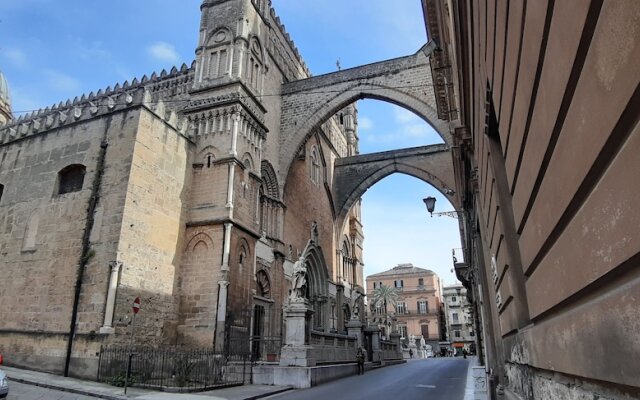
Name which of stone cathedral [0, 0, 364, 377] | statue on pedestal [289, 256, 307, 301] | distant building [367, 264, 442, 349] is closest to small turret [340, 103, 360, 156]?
stone cathedral [0, 0, 364, 377]

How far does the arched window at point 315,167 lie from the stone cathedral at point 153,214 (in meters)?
5.89

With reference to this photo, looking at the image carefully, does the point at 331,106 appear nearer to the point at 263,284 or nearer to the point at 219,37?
the point at 219,37

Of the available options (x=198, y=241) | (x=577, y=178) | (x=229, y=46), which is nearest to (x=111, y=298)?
(x=198, y=241)

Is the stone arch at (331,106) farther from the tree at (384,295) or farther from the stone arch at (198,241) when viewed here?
the tree at (384,295)

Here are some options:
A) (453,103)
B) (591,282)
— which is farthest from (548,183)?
(453,103)

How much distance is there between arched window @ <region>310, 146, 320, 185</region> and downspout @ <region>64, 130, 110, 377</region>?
14913 millimetres

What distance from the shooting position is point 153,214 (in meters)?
14.8

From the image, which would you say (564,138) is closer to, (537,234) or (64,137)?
(537,234)

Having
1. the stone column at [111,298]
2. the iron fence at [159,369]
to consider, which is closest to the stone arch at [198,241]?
the stone column at [111,298]

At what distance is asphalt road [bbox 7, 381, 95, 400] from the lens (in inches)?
347

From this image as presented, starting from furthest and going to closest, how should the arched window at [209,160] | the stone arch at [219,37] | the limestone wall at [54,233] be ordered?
1. the stone arch at [219,37]
2. the arched window at [209,160]
3. the limestone wall at [54,233]

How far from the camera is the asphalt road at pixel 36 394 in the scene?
8.81 m

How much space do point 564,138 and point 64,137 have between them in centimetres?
1745

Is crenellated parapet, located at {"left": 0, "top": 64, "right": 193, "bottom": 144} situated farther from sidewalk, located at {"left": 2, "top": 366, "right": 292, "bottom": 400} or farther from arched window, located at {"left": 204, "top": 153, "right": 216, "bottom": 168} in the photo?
sidewalk, located at {"left": 2, "top": 366, "right": 292, "bottom": 400}
